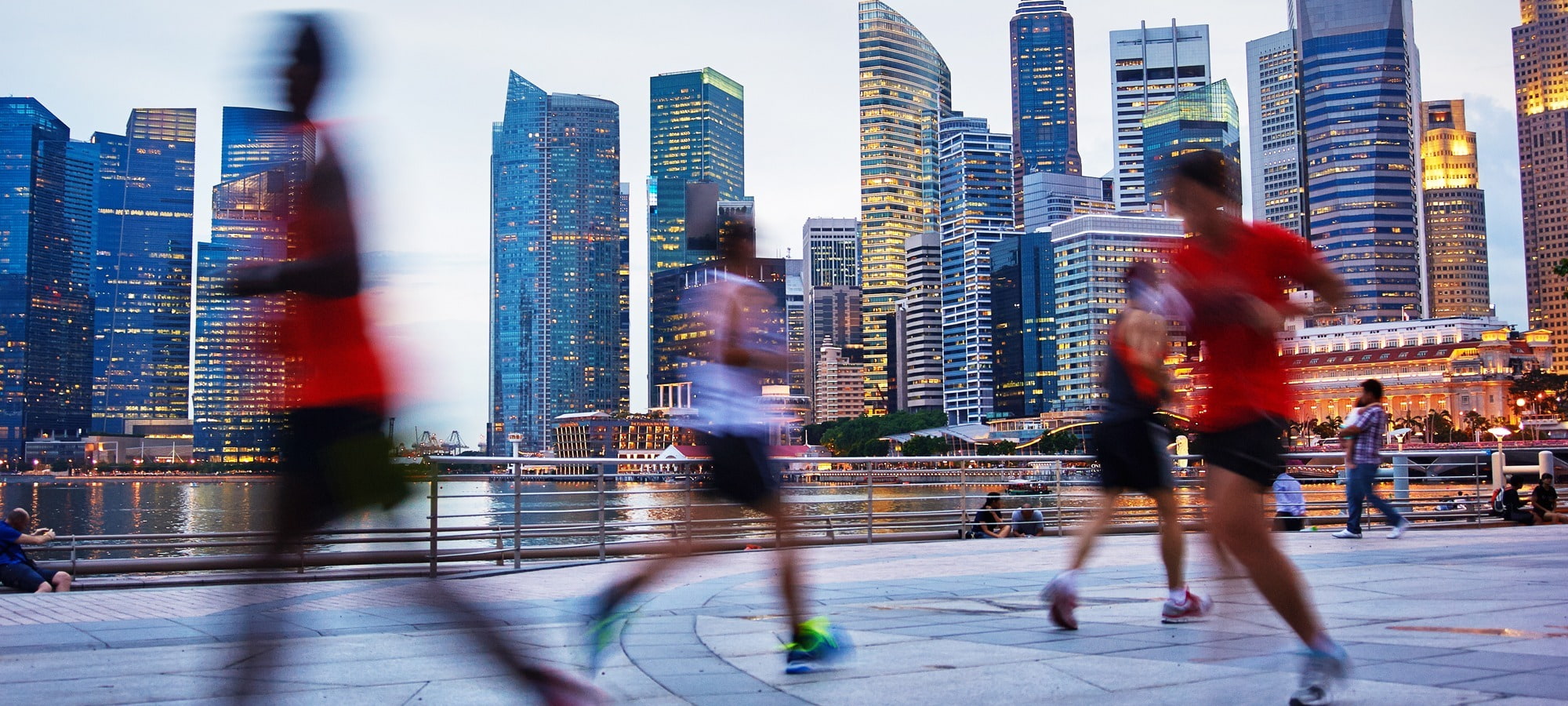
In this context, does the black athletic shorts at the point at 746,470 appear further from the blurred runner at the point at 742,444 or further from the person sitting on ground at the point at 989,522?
the person sitting on ground at the point at 989,522

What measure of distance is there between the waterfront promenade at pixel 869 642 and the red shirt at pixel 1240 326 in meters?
0.68

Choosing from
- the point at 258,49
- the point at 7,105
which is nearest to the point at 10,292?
the point at 7,105

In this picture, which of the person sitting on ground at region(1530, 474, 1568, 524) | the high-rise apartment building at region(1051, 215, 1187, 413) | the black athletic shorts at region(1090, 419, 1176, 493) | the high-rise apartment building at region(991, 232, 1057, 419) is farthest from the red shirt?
the high-rise apartment building at region(991, 232, 1057, 419)

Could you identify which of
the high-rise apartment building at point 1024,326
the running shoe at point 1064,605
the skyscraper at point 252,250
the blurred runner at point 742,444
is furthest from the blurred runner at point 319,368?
the high-rise apartment building at point 1024,326

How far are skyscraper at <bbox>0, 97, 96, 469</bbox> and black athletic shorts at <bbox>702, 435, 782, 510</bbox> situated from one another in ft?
507

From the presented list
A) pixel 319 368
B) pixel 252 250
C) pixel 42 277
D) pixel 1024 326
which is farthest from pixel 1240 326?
pixel 42 277

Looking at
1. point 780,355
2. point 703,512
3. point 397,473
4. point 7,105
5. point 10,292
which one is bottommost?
point 703,512

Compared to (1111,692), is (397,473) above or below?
above


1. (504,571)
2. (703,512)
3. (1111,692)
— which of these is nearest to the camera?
(1111,692)

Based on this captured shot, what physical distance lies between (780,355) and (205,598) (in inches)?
183

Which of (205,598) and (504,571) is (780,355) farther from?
(504,571)

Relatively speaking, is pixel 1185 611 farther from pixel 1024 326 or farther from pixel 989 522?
pixel 1024 326

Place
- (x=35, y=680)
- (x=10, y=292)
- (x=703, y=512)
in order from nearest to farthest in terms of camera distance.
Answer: (x=35, y=680)
(x=703, y=512)
(x=10, y=292)

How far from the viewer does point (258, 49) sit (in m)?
2.80
